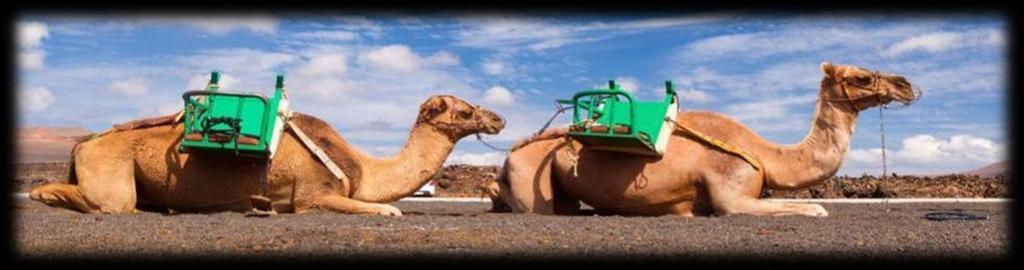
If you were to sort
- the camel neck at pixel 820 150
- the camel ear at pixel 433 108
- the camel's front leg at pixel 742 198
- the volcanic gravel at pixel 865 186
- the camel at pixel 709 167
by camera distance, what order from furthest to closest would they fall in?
1. the volcanic gravel at pixel 865 186
2. the camel ear at pixel 433 108
3. the camel neck at pixel 820 150
4. the camel at pixel 709 167
5. the camel's front leg at pixel 742 198

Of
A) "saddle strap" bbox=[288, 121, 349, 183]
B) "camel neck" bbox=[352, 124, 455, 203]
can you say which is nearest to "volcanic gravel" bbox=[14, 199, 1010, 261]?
"saddle strap" bbox=[288, 121, 349, 183]

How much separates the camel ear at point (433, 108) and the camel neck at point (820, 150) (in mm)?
3117

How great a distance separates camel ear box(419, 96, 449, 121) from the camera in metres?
10.8

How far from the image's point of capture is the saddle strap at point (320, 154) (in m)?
10.3

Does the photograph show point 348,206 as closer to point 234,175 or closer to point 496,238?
point 234,175

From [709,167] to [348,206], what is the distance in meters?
3.33

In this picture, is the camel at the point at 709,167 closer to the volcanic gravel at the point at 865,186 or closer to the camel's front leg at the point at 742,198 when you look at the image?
the camel's front leg at the point at 742,198

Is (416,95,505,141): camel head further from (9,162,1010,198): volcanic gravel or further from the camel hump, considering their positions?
(9,162,1010,198): volcanic gravel

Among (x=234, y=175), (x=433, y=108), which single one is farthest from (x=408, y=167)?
(x=234, y=175)

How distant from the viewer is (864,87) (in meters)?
10.1

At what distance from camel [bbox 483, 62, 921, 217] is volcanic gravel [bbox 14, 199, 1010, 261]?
3.56 feet

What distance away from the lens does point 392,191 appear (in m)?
10.6

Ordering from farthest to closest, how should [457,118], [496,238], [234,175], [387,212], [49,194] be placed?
1. [457,118]
2. [234,175]
3. [49,194]
4. [387,212]
5. [496,238]

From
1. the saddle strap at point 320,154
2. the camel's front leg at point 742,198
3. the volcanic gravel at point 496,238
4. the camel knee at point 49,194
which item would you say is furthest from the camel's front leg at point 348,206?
the camel's front leg at point 742,198
